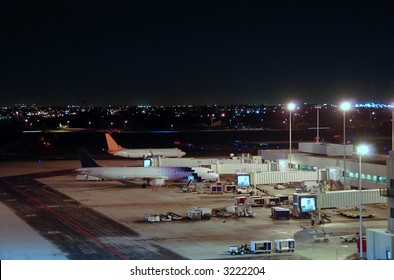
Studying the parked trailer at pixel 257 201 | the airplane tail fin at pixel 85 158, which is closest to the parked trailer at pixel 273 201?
the parked trailer at pixel 257 201

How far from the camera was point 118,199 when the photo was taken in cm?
6234

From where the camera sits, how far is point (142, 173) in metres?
72.9

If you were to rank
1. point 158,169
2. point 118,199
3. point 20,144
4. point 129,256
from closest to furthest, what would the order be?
point 129,256
point 118,199
point 158,169
point 20,144

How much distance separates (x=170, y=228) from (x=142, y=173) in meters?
27.8

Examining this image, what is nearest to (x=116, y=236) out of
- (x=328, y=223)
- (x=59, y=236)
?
(x=59, y=236)

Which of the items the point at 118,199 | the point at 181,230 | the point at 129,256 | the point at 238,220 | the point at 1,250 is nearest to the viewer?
the point at 129,256

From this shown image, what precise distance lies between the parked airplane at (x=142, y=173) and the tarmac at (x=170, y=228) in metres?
2.07

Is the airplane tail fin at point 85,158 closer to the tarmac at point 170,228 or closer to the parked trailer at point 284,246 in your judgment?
the tarmac at point 170,228

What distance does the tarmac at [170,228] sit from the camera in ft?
121

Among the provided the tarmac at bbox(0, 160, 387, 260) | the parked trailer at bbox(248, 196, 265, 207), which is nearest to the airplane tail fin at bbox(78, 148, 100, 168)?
the tarmac at bbox(0, 160, 387, 260)

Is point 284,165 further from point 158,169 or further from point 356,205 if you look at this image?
point 356,205

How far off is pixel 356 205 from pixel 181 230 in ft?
53.8

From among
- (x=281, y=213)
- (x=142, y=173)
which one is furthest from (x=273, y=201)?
(x=142, y=173)

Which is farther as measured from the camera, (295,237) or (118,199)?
(118,199)
